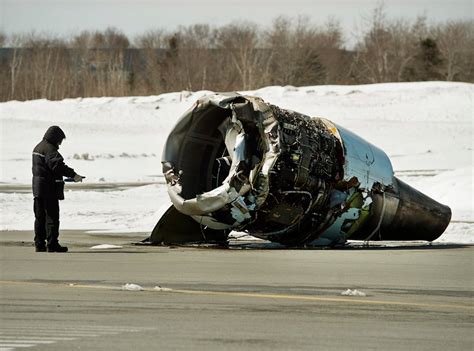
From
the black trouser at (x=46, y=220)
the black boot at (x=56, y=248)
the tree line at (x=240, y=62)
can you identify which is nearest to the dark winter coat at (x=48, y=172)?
the black trouser at (x=46, y=220)

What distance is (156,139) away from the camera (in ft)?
234

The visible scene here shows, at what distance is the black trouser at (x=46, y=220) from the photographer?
18.9 metres

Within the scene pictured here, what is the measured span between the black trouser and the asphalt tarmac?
41 centimetres

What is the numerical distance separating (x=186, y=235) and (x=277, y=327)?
9.98m

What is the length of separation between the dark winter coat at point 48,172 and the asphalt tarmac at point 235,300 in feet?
3.30

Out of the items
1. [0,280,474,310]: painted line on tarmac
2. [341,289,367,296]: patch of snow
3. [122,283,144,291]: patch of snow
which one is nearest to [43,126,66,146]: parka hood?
[0,280,474,310]: painted line on tarmac

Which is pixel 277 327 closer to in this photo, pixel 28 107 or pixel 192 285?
pixel 192 285

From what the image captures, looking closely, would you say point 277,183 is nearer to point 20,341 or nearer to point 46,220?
point 46,220

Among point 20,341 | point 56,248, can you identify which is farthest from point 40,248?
point 20,341

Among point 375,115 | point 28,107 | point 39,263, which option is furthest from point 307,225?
point 28,107

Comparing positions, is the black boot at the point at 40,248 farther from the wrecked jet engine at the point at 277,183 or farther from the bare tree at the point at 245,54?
the bare tree at the point at 245,54

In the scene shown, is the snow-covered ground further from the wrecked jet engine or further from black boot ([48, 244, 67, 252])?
black boot ([48, 244, 67, 252])

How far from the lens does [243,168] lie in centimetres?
1866

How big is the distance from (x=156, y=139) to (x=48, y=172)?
5231cm
